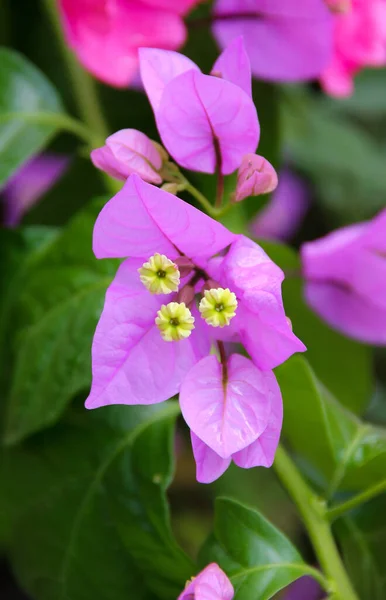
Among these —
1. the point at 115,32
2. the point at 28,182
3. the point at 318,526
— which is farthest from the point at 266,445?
the point at 28,182

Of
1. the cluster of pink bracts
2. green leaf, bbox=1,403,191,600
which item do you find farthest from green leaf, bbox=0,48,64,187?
green leaf, bbox=1,403,191,600

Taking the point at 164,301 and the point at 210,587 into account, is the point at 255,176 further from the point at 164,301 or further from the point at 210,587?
the point at 210,587

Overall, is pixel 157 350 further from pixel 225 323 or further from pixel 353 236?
pixel 353 236

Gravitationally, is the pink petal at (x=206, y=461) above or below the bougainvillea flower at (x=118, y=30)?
below

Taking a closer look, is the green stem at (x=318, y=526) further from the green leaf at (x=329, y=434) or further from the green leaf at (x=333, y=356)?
the green leaf at (x=333, y=356)

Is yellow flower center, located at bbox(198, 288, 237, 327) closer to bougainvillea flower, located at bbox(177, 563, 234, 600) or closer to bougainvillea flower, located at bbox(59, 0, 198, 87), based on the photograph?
bougainvillea flower, located at bbox(177, 563, 234, 600)

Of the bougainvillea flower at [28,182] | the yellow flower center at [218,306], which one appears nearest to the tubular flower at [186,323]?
the yellow flower center at [218,306]
